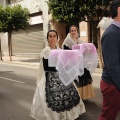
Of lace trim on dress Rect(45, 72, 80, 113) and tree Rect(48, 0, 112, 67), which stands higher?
tree Rect(48, 0, 112, 67)

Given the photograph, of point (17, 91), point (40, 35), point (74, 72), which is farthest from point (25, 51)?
point (74, 72)

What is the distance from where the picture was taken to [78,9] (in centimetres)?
1482

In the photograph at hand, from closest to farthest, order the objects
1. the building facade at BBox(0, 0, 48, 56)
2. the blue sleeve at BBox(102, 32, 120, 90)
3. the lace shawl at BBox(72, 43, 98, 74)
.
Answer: the blue sleeve at BBox(102, 32, 120, 90)
the lace shawl at BBox(72, 43, 98, 74)
the building facade at BBox(0, 0, 48, 56)

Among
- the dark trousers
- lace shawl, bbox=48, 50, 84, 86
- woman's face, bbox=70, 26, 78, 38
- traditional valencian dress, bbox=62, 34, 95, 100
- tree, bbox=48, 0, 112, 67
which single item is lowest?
traditional valencian dress, bbox=62, 34, 95, 100

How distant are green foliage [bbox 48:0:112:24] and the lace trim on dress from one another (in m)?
9.48

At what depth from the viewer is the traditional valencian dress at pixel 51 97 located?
5.18m

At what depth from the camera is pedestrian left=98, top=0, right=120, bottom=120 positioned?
9.38 feet

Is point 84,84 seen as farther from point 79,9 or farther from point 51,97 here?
point 79,9

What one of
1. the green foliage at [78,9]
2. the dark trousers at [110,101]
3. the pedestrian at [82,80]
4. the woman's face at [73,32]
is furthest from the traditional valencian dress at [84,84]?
the green foliage at [78,9]

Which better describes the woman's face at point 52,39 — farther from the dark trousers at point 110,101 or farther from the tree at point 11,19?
the tree at point 11,19

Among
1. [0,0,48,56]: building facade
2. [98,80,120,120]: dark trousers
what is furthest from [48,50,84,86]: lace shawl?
[0,0,48,56]: building facade

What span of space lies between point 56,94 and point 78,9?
33.2 feet

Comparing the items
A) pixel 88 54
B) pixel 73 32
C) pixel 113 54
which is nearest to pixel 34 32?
pixel 73 32

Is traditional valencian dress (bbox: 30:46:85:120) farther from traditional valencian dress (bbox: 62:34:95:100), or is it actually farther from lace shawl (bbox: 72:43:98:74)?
traditional valencian dress (bbox: 62:34:95:100)
